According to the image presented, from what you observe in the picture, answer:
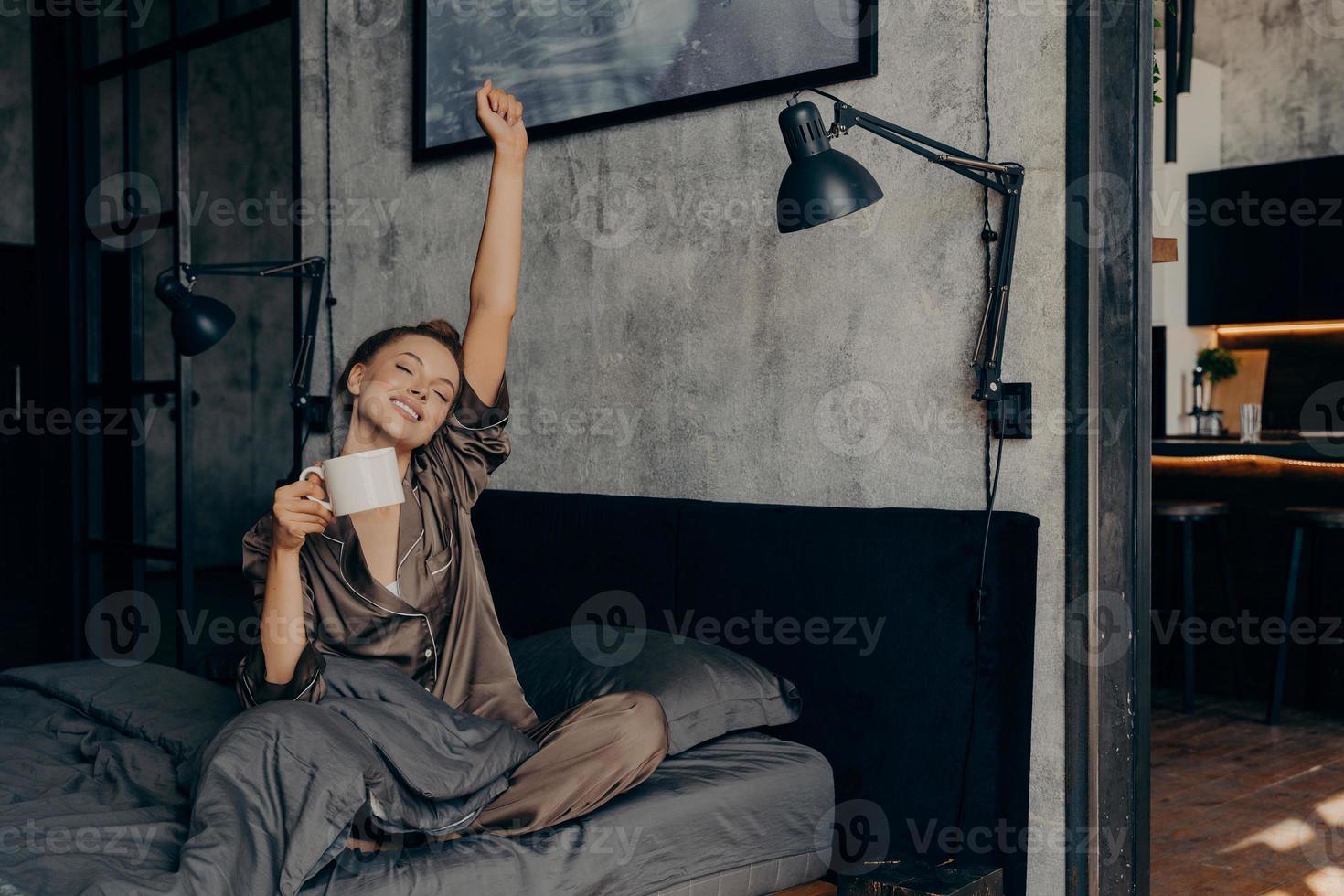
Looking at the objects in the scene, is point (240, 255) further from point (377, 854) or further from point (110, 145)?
point (377, 854)

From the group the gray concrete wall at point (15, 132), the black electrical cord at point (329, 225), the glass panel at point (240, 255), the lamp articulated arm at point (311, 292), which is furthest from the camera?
the glass panel at point (240, 255)

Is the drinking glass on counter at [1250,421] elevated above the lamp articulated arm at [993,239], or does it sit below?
below

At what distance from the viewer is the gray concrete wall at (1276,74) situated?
22.0 feet

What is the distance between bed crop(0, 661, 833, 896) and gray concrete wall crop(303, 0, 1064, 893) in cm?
51

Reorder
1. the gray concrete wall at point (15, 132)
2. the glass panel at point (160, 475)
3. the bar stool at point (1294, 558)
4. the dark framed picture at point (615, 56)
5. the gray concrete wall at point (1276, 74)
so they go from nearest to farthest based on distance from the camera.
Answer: the dark framed picture at point (615, 56) < the bar stool at point (1294, 558) < the gray concrete wall at point (15, 132) < the gray concrete wall at point (1276, 74) < the glass panel at point (160, 475)

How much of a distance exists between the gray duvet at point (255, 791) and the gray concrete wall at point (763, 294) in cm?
94

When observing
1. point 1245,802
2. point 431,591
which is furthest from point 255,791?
point 1245,802

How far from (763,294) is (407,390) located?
921 millimetres

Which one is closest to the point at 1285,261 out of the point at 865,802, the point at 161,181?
the point at 865,802

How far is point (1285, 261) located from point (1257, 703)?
325 cm

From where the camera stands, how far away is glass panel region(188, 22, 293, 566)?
750 cm

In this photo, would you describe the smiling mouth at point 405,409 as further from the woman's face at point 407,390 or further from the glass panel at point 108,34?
the glass panel at point 108,34

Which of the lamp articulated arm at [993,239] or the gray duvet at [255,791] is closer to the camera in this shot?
the gray duvet at [255,791]

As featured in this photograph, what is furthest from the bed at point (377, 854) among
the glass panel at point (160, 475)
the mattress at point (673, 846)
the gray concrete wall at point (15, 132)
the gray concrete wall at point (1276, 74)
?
the gray concrete wall at point (1276, 74)
